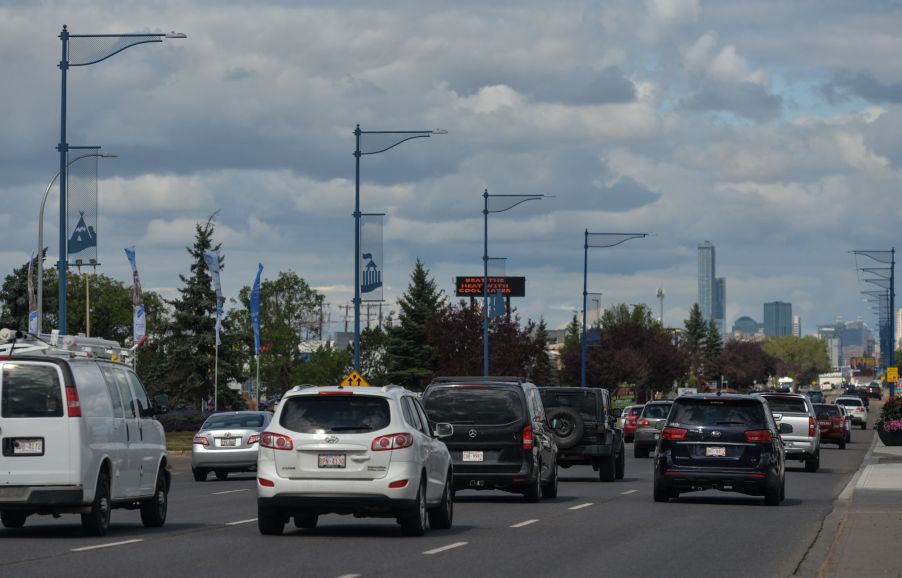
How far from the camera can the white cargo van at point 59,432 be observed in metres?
17.8

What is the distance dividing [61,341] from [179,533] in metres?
2.68

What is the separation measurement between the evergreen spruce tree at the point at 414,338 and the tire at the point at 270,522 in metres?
89.9

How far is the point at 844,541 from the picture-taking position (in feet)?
60.8

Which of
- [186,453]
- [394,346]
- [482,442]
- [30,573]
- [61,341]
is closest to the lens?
[30,573]

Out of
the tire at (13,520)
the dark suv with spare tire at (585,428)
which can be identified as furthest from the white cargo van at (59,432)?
the dark suv with spare tire at (585,428)

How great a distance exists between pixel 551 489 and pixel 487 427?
2.90m

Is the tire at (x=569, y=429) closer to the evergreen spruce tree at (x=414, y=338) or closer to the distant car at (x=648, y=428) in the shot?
the distant car at (x=648, y=428)

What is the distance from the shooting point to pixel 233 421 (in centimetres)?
3553

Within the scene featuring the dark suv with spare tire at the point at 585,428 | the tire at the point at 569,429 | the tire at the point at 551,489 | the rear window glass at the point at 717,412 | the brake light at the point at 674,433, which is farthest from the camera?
the dark suv with spare tire at the point at 585,428

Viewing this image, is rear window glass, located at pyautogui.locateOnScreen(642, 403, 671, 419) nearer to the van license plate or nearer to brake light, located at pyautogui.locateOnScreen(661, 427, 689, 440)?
brake light, located at pyautogui.locateOnScreen(661, 427, 689, 440)

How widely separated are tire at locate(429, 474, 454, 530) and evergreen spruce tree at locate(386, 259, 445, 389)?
88.5 meters

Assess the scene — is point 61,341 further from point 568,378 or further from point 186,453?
point 568,378

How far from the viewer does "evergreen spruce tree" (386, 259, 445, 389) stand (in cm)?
11062

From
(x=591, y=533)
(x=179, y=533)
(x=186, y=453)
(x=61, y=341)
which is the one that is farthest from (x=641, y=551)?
(x=186, y=453)
